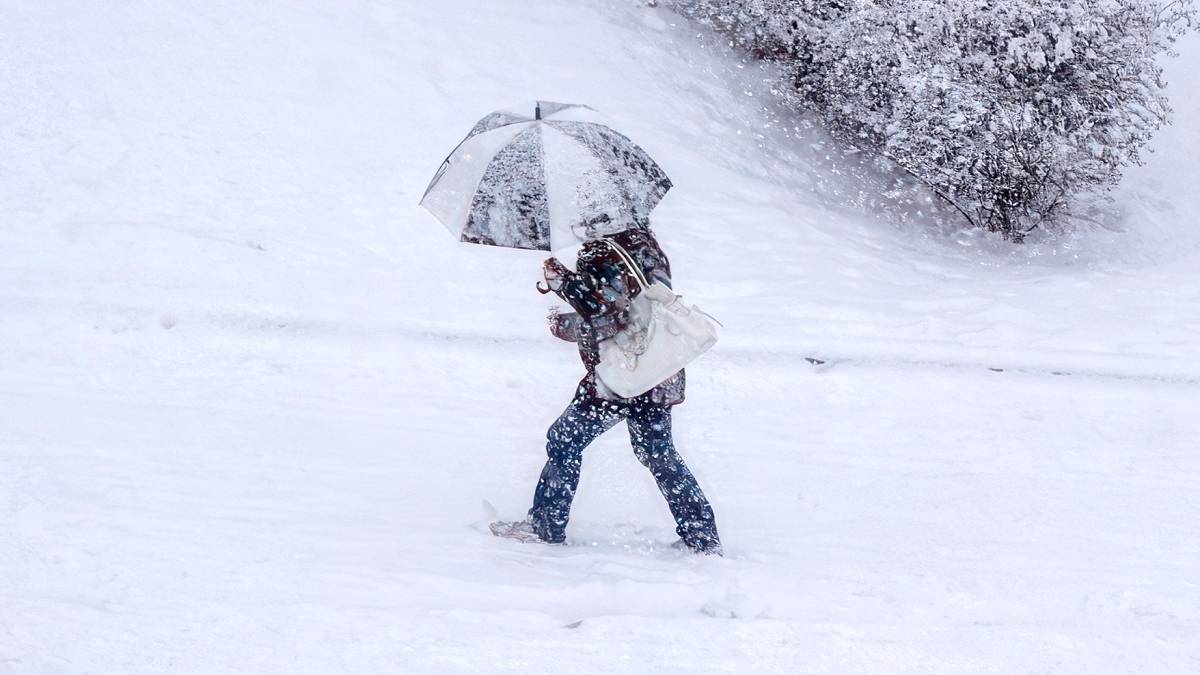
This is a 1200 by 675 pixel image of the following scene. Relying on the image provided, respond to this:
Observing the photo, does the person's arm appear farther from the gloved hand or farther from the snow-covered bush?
the snow-covered bush

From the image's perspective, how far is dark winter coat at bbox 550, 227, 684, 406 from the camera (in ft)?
12.8

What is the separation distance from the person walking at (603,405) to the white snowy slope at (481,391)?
0.59ft

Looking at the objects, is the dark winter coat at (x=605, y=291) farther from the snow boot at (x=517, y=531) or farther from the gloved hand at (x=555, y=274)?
the snow boot at (x=517, y=531)

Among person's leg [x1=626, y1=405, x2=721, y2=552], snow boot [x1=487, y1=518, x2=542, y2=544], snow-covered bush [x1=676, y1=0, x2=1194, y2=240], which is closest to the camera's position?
person's leg [x1=626, y1=405, x2=721, y2=552]

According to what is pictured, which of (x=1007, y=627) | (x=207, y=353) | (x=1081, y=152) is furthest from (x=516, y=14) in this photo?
(x=1007, y=627)

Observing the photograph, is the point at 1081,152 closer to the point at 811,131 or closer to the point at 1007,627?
the point at 811,131

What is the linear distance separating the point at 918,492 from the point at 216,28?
7.23 metres

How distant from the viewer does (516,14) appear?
11.2m

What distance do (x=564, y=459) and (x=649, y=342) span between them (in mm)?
656

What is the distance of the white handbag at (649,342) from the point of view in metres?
3.92

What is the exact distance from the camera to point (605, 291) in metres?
3.89

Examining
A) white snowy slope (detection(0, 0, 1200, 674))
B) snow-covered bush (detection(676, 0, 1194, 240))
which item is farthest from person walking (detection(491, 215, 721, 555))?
snow-covered bush (detection(676, 0, 1194, 240))

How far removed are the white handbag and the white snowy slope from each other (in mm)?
764

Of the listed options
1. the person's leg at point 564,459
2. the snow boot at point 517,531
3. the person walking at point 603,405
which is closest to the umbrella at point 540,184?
the person walking at point 603,405
